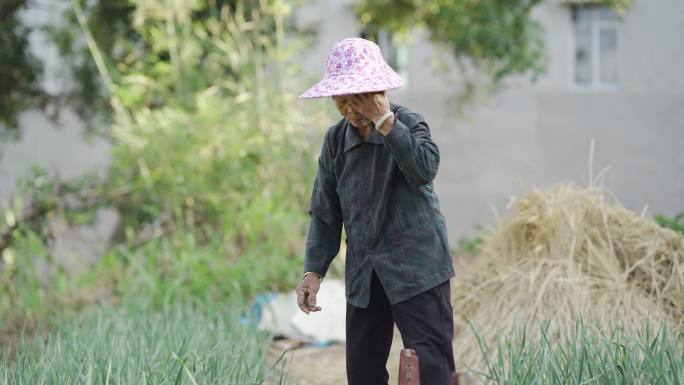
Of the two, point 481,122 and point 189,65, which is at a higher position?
point 189,65

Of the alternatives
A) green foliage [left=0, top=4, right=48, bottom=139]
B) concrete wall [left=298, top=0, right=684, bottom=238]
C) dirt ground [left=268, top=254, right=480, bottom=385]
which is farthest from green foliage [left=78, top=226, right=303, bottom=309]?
concrete wall [left=298, top=0, right=684, bottom=238]

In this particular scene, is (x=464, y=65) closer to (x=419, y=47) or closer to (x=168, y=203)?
(x=419, y=47)

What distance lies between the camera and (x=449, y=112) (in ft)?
36.1

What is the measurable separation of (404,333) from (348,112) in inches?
28.4

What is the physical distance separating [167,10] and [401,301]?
17.5 ft

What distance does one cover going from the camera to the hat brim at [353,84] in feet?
8.50

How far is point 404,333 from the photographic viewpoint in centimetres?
285

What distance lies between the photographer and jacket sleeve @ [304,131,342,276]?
3078mm

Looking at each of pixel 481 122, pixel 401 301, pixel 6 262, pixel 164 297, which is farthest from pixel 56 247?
pixel 481 122

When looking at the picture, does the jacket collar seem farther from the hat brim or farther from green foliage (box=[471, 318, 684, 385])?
green foliage (box=[471, 318, 684, 385])

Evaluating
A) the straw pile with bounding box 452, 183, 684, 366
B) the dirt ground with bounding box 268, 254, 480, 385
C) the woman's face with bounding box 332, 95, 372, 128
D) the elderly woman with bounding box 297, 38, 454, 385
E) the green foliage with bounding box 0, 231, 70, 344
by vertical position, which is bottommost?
the dirt ground with bounding box 268, 254, 480, 385

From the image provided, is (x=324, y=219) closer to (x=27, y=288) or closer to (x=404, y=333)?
(x=404, y=333)

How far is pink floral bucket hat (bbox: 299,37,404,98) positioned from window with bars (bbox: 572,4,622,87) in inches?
364

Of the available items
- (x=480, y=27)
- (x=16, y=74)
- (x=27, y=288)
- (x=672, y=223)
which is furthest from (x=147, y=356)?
(x=16, y=74)
